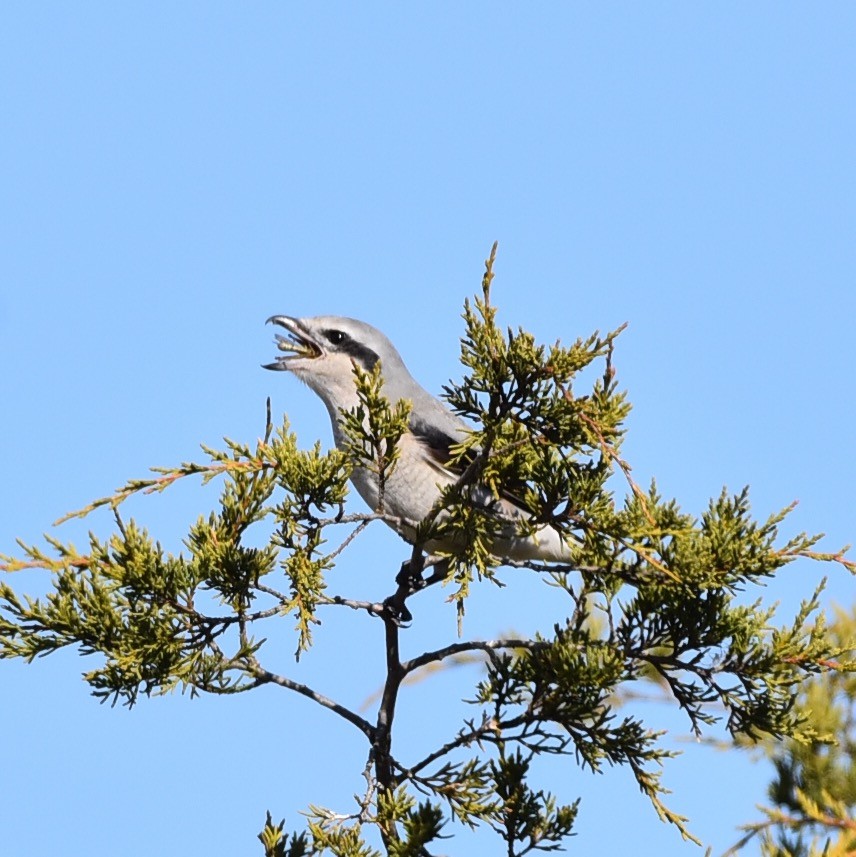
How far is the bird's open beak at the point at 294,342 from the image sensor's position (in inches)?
213

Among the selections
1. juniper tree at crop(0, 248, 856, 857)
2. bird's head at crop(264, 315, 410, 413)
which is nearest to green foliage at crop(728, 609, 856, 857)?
juniper tree at crop(0, 248, 856, 857)

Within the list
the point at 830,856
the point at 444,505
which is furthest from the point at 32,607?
the point at 830,856

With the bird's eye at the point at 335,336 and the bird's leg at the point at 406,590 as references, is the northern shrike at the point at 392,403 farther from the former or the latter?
the bird's leg at the point at 406,590

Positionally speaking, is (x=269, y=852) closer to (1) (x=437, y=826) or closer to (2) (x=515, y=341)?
(1) (x=437, y=826)

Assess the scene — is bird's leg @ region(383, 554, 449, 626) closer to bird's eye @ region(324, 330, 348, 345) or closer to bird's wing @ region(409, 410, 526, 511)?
bird's wing @ region(409, 410, 526, 511)

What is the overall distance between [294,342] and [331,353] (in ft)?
0.65

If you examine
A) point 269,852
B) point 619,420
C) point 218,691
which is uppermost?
point 619,420

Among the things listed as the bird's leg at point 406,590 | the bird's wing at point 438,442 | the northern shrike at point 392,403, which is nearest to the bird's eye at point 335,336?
the northern shrike at point 392,403

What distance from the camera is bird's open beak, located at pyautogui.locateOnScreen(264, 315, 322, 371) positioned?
5.40 metres

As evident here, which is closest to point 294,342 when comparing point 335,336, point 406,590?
point 335,336

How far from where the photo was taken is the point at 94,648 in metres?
3.62

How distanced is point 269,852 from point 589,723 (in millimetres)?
1187

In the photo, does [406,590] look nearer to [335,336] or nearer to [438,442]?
[438,442]

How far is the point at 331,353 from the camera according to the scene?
5.38m
